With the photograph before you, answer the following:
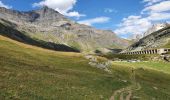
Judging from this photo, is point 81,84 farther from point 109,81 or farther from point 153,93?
point 153,93

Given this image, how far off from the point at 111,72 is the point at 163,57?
8091 centimetres

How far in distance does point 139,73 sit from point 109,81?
1172 inches

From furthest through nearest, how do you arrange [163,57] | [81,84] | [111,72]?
[163,57] < [111,72] < [81,84]

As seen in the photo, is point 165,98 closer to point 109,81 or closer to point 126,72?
point 109,81

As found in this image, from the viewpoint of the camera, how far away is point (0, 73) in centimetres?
4775

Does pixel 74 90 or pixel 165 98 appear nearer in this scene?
pixel 74 90

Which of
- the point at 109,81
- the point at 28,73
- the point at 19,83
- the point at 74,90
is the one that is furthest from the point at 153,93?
the point at 19,83

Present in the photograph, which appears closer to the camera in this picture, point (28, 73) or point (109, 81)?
point (28, 73)

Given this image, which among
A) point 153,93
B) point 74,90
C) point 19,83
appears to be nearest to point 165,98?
point 153,93

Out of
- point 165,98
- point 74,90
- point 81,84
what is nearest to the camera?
point 74,90

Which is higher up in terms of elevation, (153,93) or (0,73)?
(0,73)

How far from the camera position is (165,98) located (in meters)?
65.1

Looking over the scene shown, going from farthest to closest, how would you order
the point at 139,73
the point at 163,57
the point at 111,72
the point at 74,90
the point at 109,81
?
the point at 163,57
the point at 139,73
the point at 111,72
the point at 109,81
the point at 74,90

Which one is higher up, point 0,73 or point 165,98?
point 0,73
